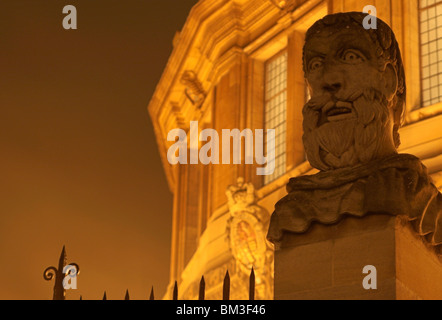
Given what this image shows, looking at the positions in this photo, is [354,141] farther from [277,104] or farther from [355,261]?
[277,104]

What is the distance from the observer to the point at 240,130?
100ft

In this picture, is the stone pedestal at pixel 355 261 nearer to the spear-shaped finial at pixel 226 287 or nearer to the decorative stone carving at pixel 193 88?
the spear-shaped finial at pixel 226 287

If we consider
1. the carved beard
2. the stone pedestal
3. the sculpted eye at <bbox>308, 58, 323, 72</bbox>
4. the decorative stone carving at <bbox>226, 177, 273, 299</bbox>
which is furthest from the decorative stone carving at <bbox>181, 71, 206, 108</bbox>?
the stone pedestal

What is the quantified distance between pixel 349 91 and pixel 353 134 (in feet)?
1.08

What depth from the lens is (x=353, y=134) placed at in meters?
7.94

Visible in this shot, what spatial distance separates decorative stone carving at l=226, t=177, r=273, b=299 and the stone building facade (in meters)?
0.02

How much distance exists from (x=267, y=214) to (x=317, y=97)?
775 inches

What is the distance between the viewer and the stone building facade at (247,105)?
2544cm

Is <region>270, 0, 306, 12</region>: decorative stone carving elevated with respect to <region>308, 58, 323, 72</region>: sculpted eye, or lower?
elevated

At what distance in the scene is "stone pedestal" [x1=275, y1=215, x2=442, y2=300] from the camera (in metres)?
7.34

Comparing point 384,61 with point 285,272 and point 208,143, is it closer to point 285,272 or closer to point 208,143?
point 285,272

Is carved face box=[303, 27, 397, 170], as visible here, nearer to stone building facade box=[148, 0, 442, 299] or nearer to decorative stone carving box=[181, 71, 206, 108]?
stone building facade box=[148, 0, 442, 299]
